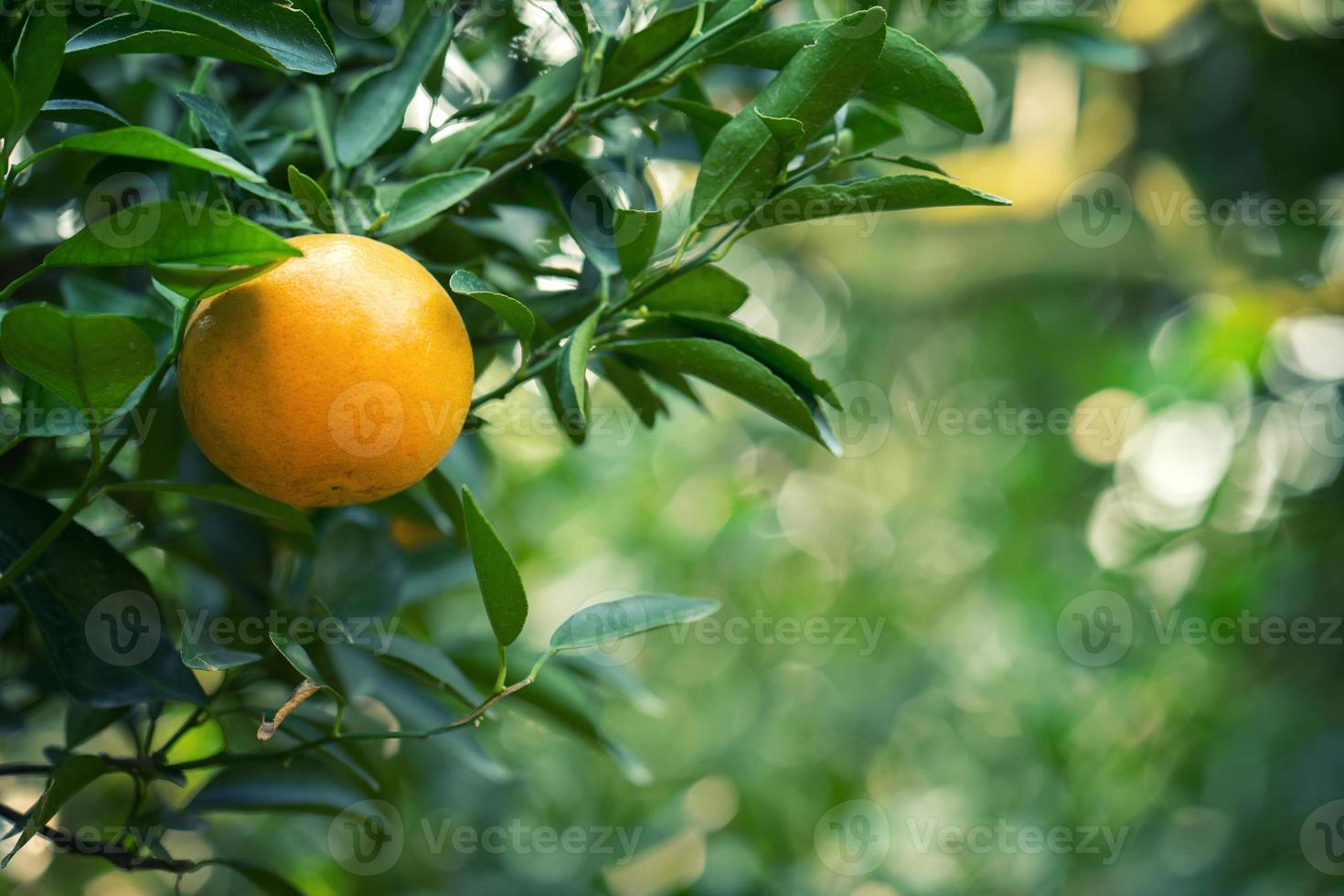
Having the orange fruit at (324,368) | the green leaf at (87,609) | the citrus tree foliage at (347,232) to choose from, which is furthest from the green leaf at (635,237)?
the green leaf at (87,609)

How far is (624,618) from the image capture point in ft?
1.87

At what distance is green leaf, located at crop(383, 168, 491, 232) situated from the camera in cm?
55

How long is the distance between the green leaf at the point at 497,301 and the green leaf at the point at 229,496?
162 mm

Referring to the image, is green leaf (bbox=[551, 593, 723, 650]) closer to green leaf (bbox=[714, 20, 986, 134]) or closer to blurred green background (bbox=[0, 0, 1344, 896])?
green leaf (bbox=[714, 20, 986, 134])

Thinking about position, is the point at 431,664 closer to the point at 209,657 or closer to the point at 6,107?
the point at 209,657

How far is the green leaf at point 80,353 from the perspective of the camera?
0.43 metres

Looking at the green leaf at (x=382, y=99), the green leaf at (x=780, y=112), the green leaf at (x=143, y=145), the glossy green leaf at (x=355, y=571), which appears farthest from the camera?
the glossy green leaf at (x=355, y=571)

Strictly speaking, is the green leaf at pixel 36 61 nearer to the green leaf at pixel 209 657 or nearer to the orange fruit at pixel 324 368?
the orange fruit at pixel 324 368

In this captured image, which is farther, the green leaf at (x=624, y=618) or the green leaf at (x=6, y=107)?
the green leaf at (x=624, y=618)

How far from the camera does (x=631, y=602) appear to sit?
23.4 inches

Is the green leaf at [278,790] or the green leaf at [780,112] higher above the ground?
the green leaf at [780,112]

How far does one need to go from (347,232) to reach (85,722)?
0.39 m

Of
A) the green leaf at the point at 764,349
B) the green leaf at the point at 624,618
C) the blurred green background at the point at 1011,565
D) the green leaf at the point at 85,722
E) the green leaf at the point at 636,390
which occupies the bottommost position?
the blurred green background at the point at 1011,565

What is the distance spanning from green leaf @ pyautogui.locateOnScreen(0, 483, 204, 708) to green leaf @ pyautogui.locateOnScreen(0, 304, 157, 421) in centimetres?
12
